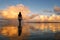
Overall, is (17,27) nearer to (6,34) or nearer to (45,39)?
(6,34)

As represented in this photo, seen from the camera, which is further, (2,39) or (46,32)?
(46,32)

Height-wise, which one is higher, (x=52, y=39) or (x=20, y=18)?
(x=20, y=18)

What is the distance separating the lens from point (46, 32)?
14.2 metres

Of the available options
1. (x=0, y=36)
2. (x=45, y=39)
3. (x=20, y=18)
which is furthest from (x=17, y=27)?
(x=45, y=39)

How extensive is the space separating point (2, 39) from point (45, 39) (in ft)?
8.95

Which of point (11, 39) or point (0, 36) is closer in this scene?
point (11, 39)

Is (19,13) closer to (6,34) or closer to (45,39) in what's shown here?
(6,34)

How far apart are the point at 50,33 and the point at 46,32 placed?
33 cm

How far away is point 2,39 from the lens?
12.0 meters

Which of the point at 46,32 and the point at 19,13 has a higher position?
the point at 19,13

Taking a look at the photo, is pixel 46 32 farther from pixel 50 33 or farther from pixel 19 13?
pixel 19 13

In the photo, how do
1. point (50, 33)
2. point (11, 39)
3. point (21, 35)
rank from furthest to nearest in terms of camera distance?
point (50, 33) < point (21, 35) < point (11, 39)

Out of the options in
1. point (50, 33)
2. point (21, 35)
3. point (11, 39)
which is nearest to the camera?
point (11, 39)

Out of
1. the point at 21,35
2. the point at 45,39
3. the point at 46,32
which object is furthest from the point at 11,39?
the point at 46,32
